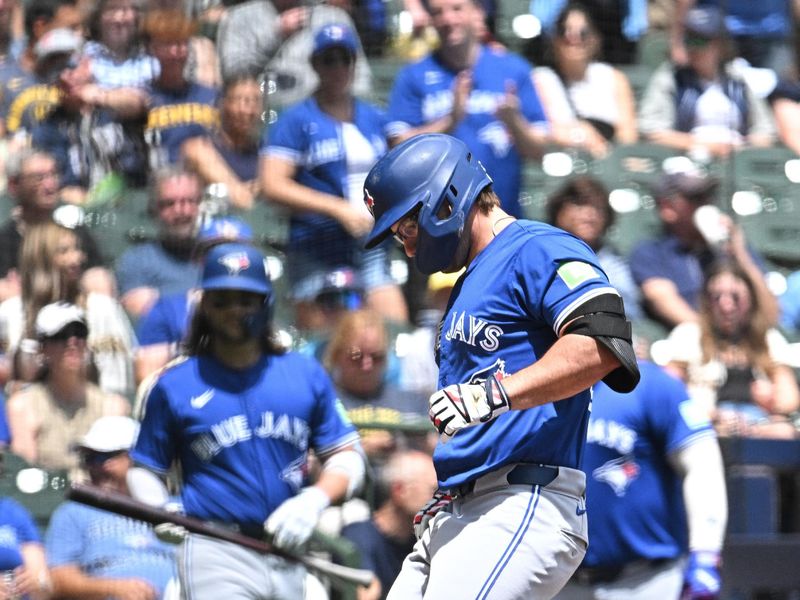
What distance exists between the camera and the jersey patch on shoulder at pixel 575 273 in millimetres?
3400

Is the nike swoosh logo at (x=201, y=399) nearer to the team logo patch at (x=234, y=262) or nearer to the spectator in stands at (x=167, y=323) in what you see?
the team logo patch at (x=234, y=262)

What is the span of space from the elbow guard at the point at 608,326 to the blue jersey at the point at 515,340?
8 centimetres

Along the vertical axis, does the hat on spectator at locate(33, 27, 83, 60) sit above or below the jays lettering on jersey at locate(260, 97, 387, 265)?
above

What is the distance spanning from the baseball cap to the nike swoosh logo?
0.84 metres

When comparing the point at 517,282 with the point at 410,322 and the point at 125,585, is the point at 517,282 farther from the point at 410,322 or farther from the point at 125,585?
the point at 410,322

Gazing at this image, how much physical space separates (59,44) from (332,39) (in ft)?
5.27

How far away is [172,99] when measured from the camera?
7754 millimetres

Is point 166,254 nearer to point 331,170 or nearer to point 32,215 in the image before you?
point 32,215

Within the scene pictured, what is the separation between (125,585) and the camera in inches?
230

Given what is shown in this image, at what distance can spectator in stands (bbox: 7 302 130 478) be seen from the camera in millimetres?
6383

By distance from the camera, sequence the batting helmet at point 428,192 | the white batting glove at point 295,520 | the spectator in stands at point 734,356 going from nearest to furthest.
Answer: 1. the batting helmet at point 428,192
2. the white batting glove at point 295,520
3. the spectator in stands at point 734,356

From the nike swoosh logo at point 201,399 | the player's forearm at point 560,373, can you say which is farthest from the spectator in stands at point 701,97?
the player's forearm at point 560,373

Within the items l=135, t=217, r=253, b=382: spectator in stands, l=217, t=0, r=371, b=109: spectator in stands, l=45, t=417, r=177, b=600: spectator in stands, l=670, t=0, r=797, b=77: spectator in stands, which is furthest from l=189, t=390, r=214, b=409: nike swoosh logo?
l=670, t=0, r=797, b=77: spectator in stands

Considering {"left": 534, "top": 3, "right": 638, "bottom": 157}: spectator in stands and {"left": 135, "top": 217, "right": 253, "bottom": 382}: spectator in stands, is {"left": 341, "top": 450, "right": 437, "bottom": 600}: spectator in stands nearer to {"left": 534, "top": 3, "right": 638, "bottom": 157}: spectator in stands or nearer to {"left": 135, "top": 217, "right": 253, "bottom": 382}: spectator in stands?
{"left": 135, "top": 217, "right": 253, "bottom": 382}: spectator in stands
